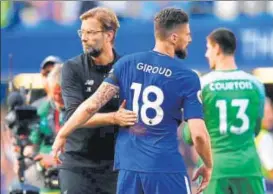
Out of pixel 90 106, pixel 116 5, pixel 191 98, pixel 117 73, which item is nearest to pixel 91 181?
pixel 90 106

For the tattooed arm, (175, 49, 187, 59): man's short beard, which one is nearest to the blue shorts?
the tattooed arm

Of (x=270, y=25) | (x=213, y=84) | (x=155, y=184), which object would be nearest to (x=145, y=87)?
(x=155, y=184)

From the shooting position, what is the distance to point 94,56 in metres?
9.00

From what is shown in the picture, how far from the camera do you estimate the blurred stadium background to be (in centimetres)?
2150

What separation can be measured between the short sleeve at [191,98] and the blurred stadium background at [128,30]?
12.8 meters

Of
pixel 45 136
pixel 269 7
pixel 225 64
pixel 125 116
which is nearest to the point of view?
pixel 125 116

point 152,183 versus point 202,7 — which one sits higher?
point 202,7

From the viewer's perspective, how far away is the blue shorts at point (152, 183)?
26.0ft

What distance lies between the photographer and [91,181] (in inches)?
356

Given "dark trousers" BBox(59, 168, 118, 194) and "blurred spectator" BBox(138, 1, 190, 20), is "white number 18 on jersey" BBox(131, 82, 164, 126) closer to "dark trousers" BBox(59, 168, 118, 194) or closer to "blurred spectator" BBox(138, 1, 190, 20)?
"dark trousers" BBox(59, 168, 118, 194)

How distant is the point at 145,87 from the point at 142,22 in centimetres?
1423

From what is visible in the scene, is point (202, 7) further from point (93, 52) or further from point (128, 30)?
point (93, 52)

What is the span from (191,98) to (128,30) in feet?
47.3

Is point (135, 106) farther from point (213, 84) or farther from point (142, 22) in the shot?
point (142, 22)
